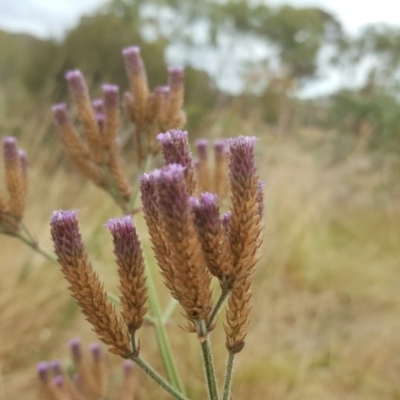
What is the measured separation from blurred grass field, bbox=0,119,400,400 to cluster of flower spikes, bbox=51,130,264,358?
2150 millimetres

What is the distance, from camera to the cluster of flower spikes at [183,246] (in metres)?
1.08

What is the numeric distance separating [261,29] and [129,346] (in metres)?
28.5

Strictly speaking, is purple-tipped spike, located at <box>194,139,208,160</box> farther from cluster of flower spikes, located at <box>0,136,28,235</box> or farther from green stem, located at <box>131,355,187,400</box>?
green stem, located at <box>131,355,187,400</box>

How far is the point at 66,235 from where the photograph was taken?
49.0 inches

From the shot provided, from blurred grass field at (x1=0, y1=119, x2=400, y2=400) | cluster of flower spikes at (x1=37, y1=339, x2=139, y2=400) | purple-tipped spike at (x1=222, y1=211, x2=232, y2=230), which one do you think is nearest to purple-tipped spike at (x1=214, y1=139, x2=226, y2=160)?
cluster of flower spikes at (x1=37, y1=339, x2=139, y2=400)

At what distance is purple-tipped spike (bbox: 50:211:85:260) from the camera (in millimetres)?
1232

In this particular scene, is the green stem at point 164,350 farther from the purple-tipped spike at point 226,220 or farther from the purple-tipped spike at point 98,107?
the purple-tipped spike at point 226,220

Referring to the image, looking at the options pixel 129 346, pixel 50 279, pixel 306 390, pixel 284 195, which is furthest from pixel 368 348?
pixel 129 346

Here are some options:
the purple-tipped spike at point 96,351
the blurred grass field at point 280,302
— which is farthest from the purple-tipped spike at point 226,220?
the blurred grass field at point 280,302

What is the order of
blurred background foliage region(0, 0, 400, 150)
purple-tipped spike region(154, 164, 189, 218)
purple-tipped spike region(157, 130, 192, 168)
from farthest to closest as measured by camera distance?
blurred background foliage region(0, 0, 400, 150), purple-tipped spike region(157, 130, 192, 168), purple-tipped spike region(154, 164, 189, 218)

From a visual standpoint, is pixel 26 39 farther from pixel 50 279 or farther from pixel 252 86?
pixel 50 279

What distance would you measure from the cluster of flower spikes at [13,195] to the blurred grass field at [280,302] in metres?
1.19

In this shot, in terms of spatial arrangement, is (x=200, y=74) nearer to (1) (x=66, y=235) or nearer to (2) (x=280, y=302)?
(2) (x=280, y=302)

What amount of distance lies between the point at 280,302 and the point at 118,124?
4.41 m
